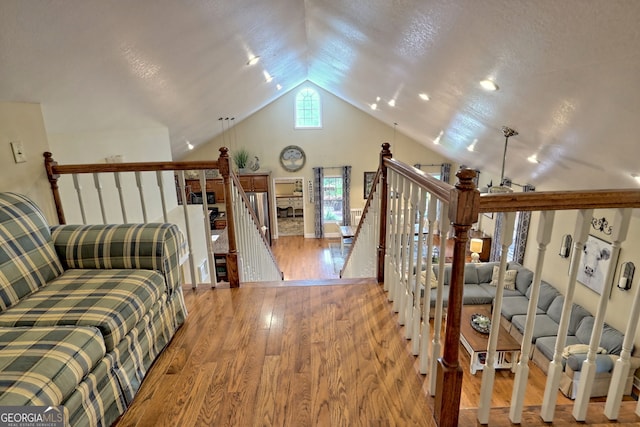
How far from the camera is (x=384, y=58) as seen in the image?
11.0ft

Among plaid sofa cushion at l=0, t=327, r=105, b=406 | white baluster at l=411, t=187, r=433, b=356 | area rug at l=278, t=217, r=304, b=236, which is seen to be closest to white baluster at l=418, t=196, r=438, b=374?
white baluster at l=411, t=187, r=433, b=356

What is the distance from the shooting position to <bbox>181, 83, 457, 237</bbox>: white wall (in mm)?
9062

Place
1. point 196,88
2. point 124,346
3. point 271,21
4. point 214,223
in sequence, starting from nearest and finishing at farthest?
point 124,346, point 271,21, point 196,88, point 214,223

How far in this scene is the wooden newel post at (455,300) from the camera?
3.30ft

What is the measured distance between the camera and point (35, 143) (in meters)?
2.17

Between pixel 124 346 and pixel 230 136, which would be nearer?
pixel 124 346

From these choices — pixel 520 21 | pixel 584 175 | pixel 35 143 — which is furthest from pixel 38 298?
pixel 584 175

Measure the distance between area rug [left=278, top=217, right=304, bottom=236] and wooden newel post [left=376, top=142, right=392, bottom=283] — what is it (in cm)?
781

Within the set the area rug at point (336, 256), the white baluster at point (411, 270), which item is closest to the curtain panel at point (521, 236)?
the area rug at point (336, 256)

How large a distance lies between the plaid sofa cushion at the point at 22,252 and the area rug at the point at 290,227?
27.7 ft

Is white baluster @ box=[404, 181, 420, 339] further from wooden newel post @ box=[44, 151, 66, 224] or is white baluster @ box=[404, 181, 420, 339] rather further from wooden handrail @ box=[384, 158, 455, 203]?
wooden newel post @ box=[44, 151, 66, 224]

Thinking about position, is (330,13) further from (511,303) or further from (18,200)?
(511,303)

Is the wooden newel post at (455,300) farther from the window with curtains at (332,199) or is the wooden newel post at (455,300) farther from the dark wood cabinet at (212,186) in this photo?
the window with curtains at (332,199)

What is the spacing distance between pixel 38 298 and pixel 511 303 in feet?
19.0
